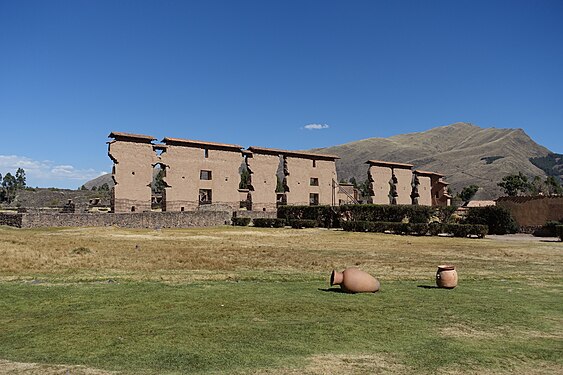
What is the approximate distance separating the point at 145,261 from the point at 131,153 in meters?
33.5

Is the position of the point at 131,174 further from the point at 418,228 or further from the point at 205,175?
the point at 418,228

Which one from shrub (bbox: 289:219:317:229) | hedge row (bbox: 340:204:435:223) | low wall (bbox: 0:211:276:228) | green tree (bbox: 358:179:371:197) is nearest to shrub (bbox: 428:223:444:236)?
hedge row (bbox: 340:204:435:223)

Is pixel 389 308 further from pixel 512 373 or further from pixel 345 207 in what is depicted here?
pixel 345 207

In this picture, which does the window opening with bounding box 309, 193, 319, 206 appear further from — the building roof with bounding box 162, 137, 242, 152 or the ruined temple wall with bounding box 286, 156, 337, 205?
the building roof with bounding box 162, 137, 242, 152

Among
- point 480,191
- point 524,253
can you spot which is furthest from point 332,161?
point 480,191

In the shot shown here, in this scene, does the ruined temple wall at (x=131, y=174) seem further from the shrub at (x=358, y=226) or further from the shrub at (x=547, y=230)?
the shrub at (x=547, y=230)

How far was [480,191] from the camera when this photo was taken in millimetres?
144875

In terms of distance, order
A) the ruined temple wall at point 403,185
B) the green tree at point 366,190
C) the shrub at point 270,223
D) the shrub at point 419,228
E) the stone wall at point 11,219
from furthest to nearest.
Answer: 1. the ruined temple wall at point 403,185
2. the green tree at point 366,190
3. the shrub at point 270,223
4. the shrub at point 419,228
5. the stone wall at point 11,219

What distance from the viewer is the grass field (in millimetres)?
6941

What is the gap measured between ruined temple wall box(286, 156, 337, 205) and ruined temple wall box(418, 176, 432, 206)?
14.6m

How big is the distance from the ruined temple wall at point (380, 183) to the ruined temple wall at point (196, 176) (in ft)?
68.9

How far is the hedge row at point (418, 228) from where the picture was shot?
37406 mm

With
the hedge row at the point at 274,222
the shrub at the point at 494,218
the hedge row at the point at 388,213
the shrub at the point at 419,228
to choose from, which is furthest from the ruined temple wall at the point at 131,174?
the shrub at the point at 494,218

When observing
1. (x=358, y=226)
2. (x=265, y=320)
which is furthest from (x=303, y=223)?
(x=265, y=320)
